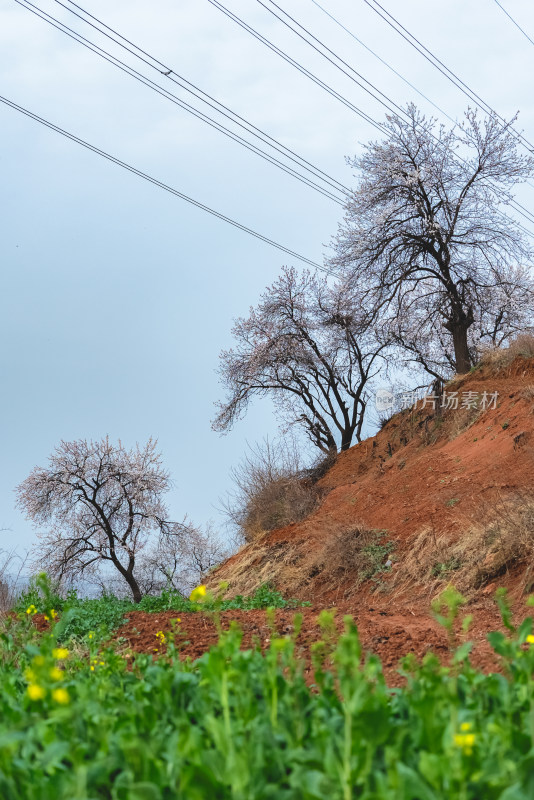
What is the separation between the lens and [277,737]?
2.26 meters

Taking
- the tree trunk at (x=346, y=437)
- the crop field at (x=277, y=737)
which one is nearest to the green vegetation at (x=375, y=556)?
the crop field at (x=277, y=737)

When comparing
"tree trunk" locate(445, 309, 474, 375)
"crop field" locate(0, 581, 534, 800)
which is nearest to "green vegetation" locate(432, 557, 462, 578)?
"crop field" locate(0, 581, 534, 800)

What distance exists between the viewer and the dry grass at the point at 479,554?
7.54 meters

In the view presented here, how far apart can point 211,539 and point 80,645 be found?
21475mm

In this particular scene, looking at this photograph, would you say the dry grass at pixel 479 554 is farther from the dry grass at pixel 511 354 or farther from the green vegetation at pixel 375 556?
the dry grass at pixel 511 354

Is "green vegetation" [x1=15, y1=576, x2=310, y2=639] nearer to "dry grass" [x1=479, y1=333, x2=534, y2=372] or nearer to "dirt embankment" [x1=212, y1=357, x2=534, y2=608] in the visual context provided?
"dirt embankment" [x1=212, y1=357, x2=534, y2=608]

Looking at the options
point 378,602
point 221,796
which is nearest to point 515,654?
point 221,796

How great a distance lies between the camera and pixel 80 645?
22.4 ft

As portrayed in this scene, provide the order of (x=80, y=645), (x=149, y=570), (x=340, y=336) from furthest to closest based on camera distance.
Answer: (x=149, y=570), (x=340, y=336), (x=80, y=645)

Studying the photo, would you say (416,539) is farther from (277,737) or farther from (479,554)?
(277,737)

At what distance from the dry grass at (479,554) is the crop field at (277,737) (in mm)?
4827

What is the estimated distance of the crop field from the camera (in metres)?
1.87

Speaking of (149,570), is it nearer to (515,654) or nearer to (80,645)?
(80,645)

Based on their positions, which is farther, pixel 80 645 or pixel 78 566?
pixel 78 566
